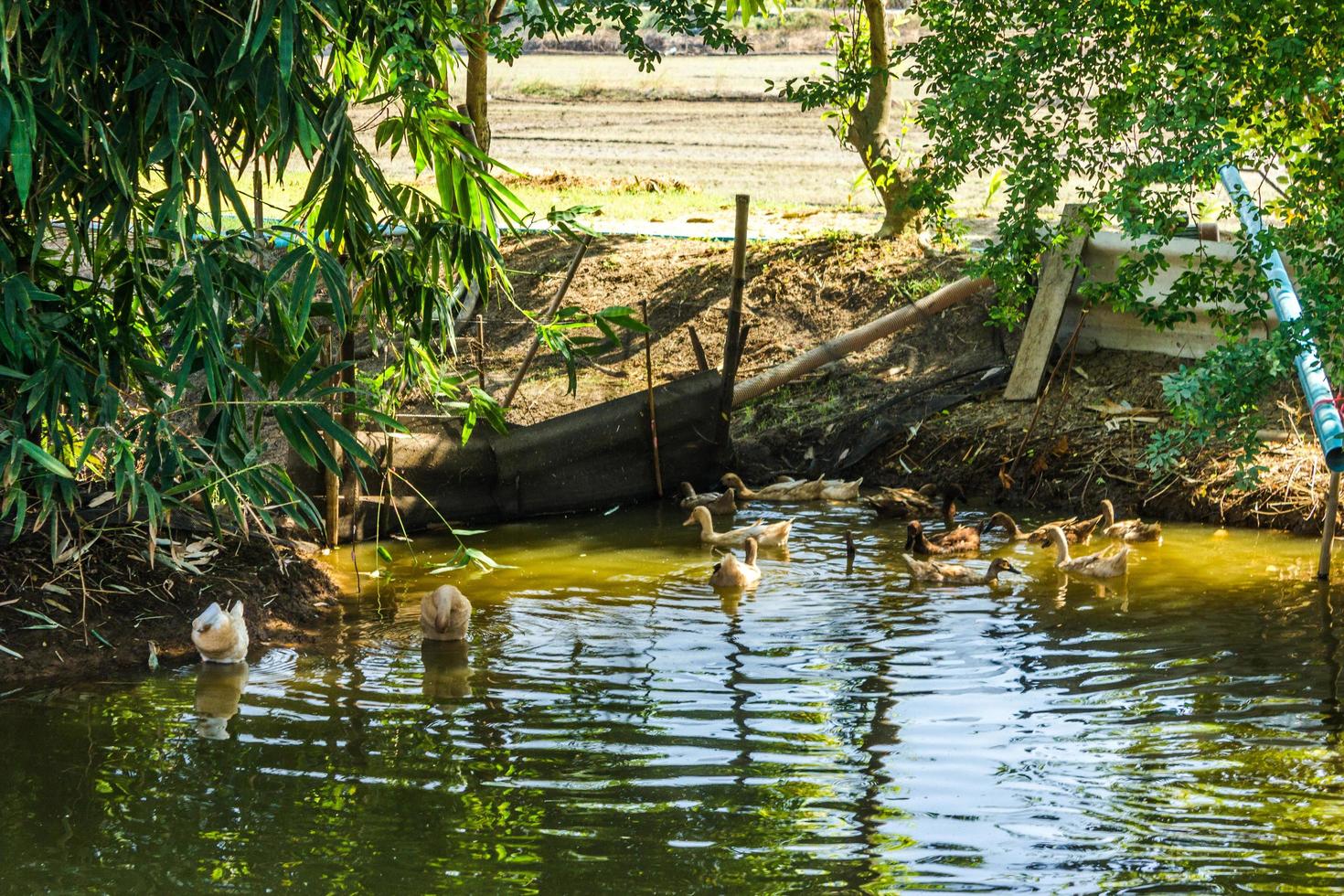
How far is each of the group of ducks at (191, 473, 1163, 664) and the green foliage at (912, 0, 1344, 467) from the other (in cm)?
183

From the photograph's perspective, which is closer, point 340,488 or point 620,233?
point 340,488

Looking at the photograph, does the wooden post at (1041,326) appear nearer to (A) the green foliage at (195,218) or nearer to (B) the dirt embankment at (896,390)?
(B) the dirt embankment at (896,390)

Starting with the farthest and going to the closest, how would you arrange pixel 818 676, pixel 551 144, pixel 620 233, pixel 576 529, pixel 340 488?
pixel 551 144 → pixel 620 233 → pixel 576 529 → pixel 340 488 → pixel 818 676

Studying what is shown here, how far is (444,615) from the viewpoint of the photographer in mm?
8984

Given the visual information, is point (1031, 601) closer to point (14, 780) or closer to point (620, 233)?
point (14, 780)

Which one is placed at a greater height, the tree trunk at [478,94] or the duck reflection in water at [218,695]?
the tree trunk at [478,94]

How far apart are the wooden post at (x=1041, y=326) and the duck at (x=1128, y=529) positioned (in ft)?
7.76

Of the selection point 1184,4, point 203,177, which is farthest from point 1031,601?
point 203,177

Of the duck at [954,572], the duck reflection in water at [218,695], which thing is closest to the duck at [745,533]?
the duck at [954,572]

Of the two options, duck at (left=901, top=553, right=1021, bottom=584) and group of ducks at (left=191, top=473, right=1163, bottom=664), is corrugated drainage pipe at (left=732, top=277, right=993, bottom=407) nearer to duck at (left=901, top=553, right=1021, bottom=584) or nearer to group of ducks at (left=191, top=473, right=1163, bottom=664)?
A: group of ducks at (left=191, top=473, right=1163, bottom=664)

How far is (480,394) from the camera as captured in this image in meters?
9.63

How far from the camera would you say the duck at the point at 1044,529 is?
11375mm

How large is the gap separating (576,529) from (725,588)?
92.0 inches

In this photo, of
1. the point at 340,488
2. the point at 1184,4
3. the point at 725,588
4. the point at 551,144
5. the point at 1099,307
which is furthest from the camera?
the point at 551,144
